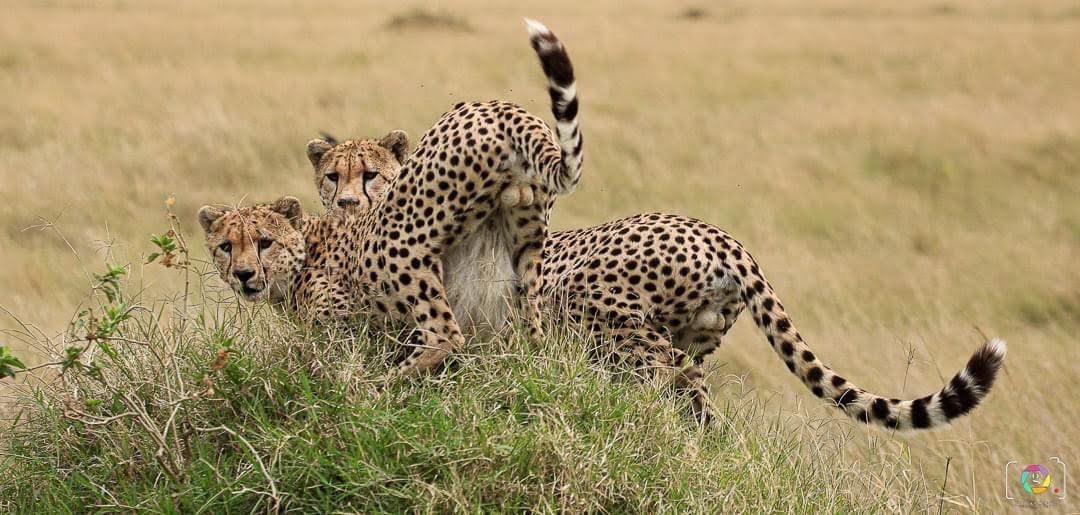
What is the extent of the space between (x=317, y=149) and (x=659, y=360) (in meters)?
1.42

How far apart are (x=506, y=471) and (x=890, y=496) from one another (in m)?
→ 1.08

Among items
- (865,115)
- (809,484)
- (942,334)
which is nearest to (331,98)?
(865,115)

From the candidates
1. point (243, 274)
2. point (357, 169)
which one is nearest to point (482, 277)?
point (243, 274)

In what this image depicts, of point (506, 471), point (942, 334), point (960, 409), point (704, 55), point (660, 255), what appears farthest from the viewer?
point (704, 55)

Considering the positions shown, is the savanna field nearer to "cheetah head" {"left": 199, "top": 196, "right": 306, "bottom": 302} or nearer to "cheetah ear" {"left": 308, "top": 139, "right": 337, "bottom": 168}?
"cheetah head" {"left": 199, "top": 196, "right": 306, "bottom": 302}

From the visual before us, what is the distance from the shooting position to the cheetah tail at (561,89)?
3.47 meters

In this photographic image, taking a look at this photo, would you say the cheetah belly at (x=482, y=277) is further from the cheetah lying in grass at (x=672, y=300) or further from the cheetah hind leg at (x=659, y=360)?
the cheetah hind leg at (x=659, y=360)

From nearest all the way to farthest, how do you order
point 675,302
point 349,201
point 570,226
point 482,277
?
point 482,277 < point 675,302 < point 349,201 < point 570,226

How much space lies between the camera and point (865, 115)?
1128 centimetres

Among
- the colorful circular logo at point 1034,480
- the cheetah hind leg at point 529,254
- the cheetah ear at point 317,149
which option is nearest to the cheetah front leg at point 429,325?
the cheetah hind leg at point 529,254

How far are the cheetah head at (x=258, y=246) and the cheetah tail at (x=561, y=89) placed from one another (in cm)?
105

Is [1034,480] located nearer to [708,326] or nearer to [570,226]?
[708,326]

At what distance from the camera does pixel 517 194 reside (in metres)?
3.82

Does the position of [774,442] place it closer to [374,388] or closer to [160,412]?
[374,388]
